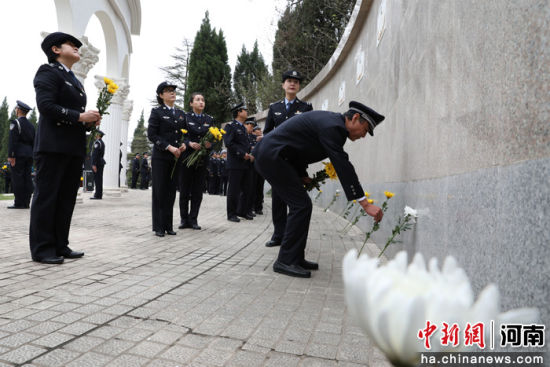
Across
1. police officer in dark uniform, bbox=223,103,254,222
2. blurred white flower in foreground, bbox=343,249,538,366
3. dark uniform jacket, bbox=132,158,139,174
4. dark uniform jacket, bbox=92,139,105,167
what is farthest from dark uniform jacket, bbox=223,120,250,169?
dark uniform jacket, bbox=132,158,139,174

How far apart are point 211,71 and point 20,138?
2942 cm

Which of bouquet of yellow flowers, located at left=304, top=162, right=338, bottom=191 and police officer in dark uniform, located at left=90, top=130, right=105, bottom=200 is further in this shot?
police officer in dark uniform, located at left=90, top=130, right=105, bottom=200

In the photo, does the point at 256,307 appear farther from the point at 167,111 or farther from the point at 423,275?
the point at 167,111

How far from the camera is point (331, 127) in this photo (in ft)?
10.9

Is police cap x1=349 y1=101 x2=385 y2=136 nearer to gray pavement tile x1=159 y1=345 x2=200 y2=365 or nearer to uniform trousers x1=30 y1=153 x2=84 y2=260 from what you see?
gray pavement tile x1=159 y1=345 x2=200 y2=365

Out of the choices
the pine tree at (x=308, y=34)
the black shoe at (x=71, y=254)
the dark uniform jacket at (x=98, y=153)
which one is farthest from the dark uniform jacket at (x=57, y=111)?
the pine tree at (x=308, y=34)

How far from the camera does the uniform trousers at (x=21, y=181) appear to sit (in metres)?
8.98

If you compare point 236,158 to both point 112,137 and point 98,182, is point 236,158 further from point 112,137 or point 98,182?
point 112,137

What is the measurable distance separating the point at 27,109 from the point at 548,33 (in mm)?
10149

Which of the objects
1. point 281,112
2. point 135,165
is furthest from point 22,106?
point 135,165

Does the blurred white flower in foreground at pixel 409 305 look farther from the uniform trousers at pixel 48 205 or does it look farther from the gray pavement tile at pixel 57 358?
the uniform trousers at pixel 48 205

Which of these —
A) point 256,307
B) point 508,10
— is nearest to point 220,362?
point 256,307

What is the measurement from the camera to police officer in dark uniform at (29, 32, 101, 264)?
3.78m

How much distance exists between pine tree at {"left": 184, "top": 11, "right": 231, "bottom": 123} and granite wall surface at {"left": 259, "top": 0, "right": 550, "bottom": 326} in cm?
3172
